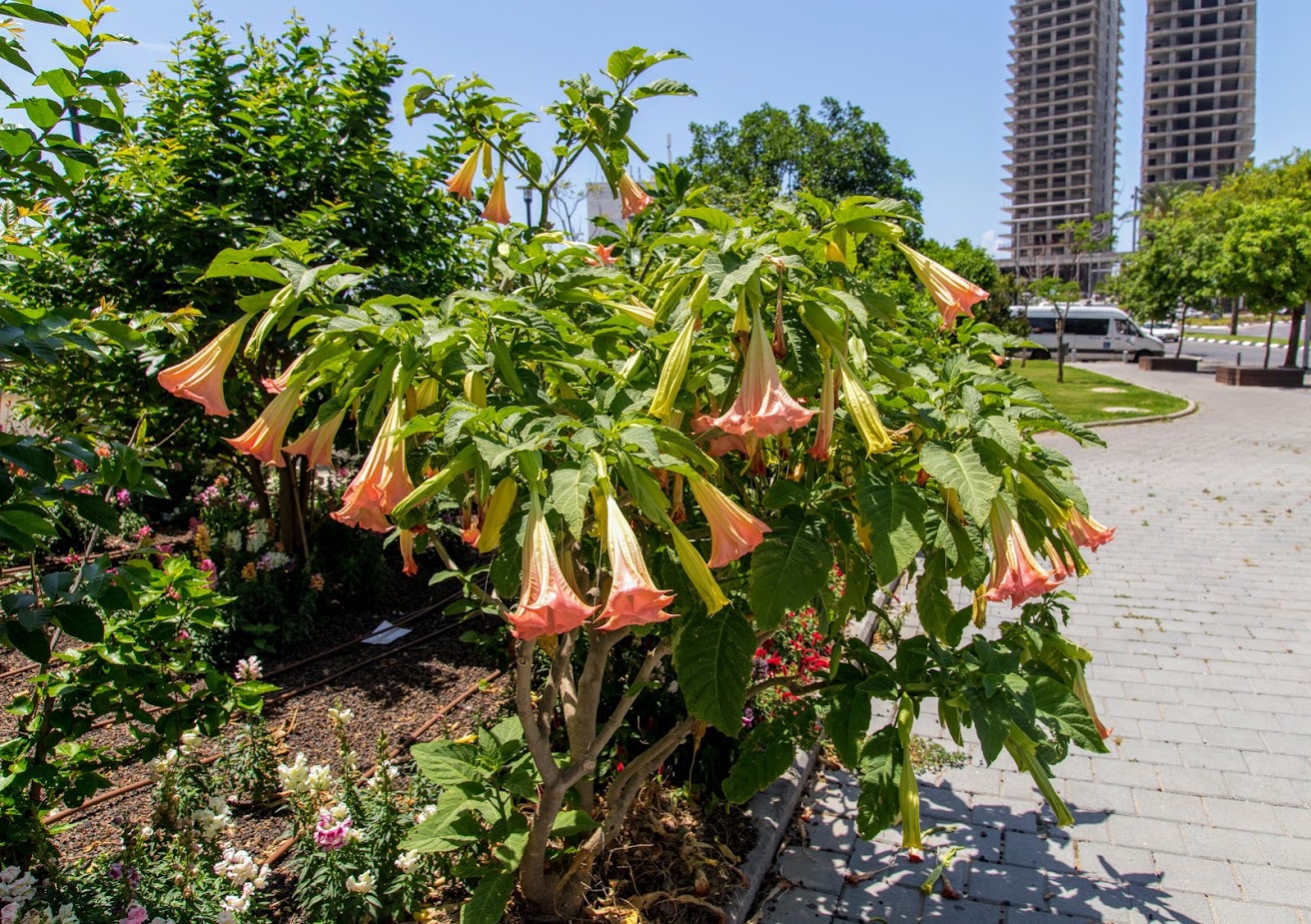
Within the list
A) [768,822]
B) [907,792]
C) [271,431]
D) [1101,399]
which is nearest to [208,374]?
[271,431]

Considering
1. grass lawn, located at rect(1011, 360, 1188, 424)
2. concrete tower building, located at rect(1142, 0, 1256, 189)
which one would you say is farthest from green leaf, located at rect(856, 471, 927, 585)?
concrete tower building, located at rect(1142, 0, 1256, 189)

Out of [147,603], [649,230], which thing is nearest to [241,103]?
[649,230]

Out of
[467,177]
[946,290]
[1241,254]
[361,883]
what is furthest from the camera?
[1241,254]

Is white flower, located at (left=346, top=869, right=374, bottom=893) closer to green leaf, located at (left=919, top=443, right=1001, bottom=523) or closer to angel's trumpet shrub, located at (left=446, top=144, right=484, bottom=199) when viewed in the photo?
green leaf, located at (left=919, top=443, right=1001, bottom=523)

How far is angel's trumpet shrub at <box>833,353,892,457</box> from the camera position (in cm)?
155

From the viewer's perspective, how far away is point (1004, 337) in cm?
217

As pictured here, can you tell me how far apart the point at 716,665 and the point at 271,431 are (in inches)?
38.5

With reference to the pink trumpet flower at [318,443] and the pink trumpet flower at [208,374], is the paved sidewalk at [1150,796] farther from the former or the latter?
the pink trumpet flower at [208,374]

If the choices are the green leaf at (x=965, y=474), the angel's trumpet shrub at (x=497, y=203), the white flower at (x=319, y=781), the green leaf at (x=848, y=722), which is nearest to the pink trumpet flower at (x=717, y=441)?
the green leaf at (x=965, y=474)

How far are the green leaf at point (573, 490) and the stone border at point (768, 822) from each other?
1399 millimetres

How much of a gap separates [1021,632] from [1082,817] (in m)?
1.67

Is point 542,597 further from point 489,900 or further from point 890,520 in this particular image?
point 489,900

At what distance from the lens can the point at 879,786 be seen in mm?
1874

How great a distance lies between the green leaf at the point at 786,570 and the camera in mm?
1573
